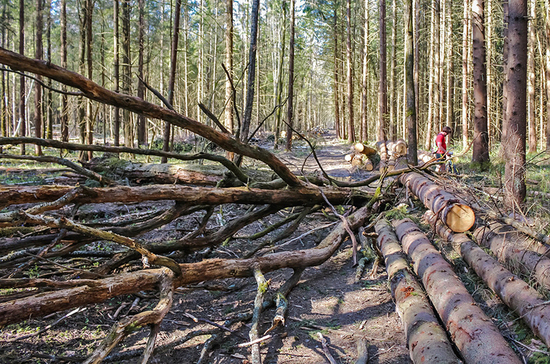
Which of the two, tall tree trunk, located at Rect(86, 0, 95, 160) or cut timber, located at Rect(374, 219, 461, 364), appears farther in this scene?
tall tree trunk, located at Rect(86, 0, 95, 160)

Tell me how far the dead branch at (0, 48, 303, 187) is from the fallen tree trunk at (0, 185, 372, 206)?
0.68m

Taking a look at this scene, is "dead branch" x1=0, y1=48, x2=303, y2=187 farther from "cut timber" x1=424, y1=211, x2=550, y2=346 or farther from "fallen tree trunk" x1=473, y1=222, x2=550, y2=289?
"fallen tree trunk" x1=473, y1=222, x2=550, y2=289

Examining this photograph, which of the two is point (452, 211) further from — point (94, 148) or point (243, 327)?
point (94, 148)

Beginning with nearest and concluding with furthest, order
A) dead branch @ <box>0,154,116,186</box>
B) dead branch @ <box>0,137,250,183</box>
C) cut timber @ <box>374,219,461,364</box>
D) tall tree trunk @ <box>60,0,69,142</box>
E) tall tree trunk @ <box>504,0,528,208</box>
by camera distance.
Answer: cut timber @ <box>374,219,461,364</box>
dead branch @ <box>0,137,250,183</box>
dead branch @ <box>0,154,116,186</box>
tall tree trunk @ <box>504,0,528,208</box>
tall tree trunk @ <box>60,0,69,142</box>

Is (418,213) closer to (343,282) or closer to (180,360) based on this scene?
(343,282)

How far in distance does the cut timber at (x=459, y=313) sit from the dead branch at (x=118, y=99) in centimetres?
200

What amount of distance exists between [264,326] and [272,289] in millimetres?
843

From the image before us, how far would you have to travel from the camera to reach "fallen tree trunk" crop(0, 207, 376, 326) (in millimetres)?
2195

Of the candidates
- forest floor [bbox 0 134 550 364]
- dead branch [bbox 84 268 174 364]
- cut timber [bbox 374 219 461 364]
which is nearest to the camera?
dead branch [bbox 84 268 174 364]

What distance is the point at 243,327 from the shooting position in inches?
132

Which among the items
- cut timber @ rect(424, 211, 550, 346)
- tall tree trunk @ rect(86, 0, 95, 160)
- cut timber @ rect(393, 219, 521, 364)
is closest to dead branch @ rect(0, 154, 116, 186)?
cut timber @ rect(393, 219, 521, 364)

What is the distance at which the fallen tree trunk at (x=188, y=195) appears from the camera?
3.14 metres

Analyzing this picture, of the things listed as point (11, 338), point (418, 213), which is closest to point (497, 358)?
point (11, 338)

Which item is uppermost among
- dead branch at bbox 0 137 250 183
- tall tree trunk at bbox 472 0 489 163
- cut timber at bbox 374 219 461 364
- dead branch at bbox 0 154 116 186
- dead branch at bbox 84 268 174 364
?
tall tree trunk at bbox 472 0 489 163
